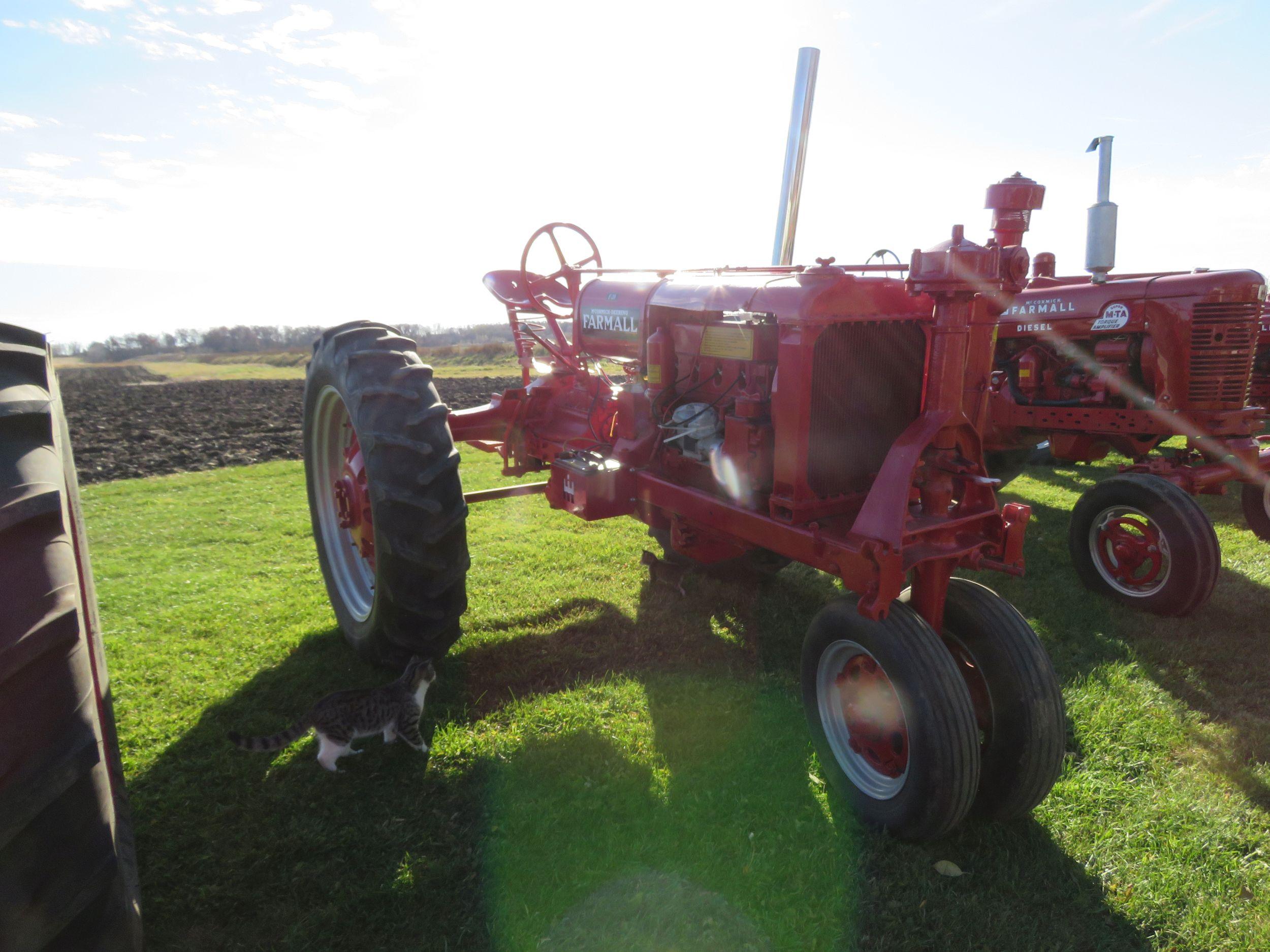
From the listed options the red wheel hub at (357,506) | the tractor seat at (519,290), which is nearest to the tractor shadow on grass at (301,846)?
the red wheel hub at (357,506)

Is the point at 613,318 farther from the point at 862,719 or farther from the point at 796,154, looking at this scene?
the point at 862,719

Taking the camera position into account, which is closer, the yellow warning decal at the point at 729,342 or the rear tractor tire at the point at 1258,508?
the yellow warning decal at the point at 729,342

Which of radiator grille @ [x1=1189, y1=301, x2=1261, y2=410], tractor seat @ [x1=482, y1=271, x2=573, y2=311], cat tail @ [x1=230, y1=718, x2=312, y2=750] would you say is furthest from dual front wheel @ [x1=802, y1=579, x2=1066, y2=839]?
radiator grille @ [x1=1189, y1=301, x2=1261, y2=410]

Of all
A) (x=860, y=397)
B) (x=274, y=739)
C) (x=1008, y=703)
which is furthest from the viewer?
(x=860, y=397)

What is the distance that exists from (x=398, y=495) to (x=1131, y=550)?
378cm

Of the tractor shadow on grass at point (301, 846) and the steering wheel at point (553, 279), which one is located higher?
the steering wheel at point (553, 279)

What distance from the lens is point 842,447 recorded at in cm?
274

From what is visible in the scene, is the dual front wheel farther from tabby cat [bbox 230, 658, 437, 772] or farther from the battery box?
tabby cat [bbox 230, 658, 437, 772]

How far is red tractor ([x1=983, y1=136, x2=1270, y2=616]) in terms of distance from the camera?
13.0 feet

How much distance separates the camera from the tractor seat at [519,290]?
4.51 metres

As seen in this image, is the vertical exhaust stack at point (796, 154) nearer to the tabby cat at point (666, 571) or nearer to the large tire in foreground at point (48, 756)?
the tabby cat at point (666, 571)

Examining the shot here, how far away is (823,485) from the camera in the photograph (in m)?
2.74

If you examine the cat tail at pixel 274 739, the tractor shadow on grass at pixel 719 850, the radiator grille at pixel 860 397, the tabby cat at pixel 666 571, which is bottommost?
the tractor shadow on grass at pixel 719 850

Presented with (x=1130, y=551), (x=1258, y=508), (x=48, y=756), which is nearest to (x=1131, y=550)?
(x=1130, y=551)
